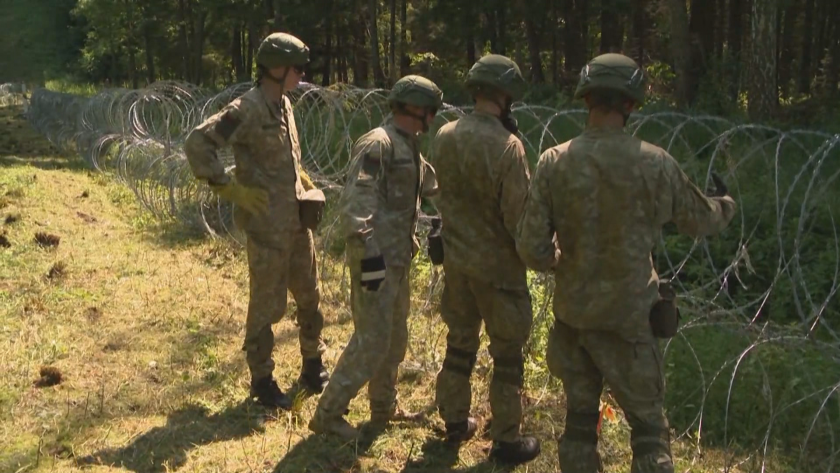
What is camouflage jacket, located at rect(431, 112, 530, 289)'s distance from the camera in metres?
4.22

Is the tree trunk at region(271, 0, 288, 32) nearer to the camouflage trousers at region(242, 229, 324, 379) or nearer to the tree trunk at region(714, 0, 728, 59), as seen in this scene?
the tree trunk at region(714, 0, 728, 59)

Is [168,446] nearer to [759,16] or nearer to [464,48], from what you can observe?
[759,16]

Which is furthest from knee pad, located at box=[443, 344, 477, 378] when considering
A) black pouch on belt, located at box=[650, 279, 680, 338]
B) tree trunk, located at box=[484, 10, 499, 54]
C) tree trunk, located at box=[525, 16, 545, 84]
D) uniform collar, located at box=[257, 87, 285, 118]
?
tree trunk, located at box=[484, 10, 499, 54]

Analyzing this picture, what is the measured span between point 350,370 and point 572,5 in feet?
69.0

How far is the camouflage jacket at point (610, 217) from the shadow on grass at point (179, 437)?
2345 mm

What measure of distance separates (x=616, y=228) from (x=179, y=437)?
2925mm

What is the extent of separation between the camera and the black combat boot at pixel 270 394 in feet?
17.9

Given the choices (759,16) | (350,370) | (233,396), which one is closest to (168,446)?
(233,396)

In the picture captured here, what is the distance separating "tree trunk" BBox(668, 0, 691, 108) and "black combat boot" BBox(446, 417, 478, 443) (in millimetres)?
11455

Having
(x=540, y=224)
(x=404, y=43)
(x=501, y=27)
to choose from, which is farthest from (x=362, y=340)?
(x=404, y=43)

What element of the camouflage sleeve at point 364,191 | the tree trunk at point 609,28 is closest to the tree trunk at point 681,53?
the tree trunk at point 609,28

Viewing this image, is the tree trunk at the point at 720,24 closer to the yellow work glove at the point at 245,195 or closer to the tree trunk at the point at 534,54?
the tree trunk at the point at 534,54

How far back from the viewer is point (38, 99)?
2656 centimetres

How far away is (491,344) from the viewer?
456 centimetres
